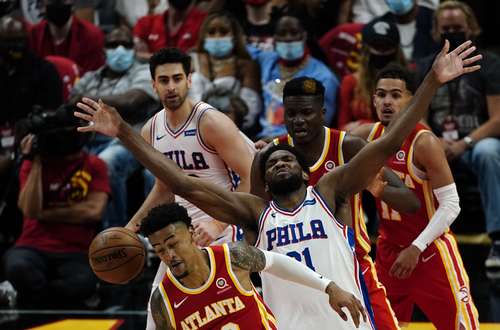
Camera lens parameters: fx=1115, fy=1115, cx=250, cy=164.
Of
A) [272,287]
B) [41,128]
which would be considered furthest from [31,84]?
[272,287]

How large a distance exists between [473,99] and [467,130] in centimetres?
25

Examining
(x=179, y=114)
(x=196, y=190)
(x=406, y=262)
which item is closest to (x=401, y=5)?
(x=179, y=114)

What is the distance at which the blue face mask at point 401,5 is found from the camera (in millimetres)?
9453

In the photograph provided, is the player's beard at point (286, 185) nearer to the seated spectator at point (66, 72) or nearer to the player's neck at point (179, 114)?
the player's neck at point (179, 114)

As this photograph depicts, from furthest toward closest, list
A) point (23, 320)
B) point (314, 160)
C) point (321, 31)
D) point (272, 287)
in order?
point (321, 31)
point (23, 320)
point (314, 160)
point (272, 287)

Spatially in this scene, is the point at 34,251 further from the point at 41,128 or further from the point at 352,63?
the point at 352,63

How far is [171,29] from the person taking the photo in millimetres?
10039

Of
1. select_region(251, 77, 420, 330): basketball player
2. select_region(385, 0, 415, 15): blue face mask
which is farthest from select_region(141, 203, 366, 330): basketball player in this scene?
select_region(385, 0, 415, 15): blue face mask

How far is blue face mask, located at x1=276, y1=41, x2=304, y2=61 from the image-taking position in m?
9.17

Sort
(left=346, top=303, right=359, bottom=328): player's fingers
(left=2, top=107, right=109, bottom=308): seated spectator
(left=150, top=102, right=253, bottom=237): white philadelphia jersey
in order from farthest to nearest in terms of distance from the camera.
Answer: (left=2, top=107, right=109, bottom=308): seated spectator → (left=150, top=102, right=253, bottom=237): white philadelphia jersey → (left=346, top=303, right=359, bottom=328): player's fingers

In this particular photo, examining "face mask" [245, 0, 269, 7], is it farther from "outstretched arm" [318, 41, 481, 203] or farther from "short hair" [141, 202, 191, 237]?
"short hair" [141, 202, 191, 237]

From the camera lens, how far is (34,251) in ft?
27.9

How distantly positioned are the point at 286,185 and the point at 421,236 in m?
1.12

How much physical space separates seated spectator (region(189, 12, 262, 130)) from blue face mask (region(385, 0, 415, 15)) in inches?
49.6
